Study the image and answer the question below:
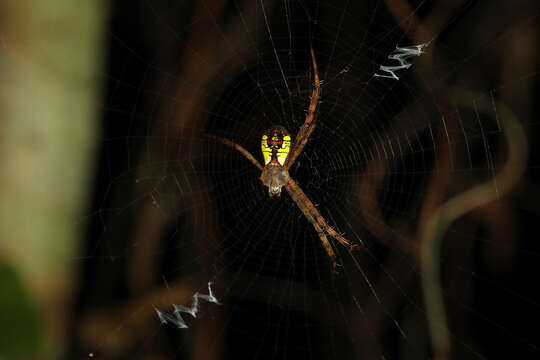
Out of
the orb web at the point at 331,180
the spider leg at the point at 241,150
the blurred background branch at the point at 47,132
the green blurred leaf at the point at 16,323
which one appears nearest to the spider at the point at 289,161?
the spider leg at the point at 241,150

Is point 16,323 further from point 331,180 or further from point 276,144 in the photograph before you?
point 331,180

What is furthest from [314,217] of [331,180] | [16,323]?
[16,323]

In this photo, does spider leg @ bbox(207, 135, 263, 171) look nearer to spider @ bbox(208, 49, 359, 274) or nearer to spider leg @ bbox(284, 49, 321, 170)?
spider @ bbox(208, 49, 359, 274)

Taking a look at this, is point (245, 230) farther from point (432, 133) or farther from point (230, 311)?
point (432, 133)

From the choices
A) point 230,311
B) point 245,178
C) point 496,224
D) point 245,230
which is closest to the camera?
point 496,224

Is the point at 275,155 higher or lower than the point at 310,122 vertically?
lower

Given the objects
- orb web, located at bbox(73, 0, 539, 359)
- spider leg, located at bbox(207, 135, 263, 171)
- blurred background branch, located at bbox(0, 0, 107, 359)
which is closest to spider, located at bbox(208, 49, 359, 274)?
spider leg, located at bbox(207, 135, 263, 171)

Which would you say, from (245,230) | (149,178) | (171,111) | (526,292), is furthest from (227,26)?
(526,292)
